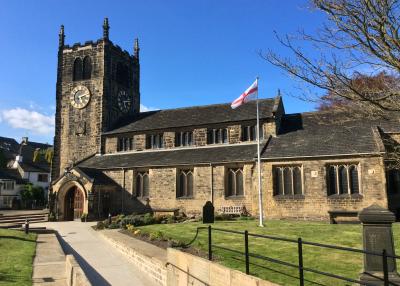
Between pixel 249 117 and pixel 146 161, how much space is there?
10.1m

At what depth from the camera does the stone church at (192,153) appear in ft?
85.3

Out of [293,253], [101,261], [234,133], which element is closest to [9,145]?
[234,133]

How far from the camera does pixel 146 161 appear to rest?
34.6 m

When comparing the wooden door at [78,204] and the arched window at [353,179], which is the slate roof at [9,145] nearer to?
the wooden door at [78,204]

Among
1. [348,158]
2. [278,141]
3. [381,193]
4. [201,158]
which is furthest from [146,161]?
[381,193]

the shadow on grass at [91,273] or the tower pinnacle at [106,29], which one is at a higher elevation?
the tower pinnacle at [106,29]

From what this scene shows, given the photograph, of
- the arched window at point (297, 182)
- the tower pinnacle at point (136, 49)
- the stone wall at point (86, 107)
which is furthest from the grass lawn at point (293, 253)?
the tower pinnacle at point (136, 49)

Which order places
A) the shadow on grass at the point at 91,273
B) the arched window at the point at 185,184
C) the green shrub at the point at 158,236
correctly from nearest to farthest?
the shadow on grass at the point at 91,273
the green shrub at the point at 158,236
the arched window at the point at 185,184

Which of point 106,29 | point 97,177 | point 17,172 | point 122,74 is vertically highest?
point 106,29

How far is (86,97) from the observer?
42781 millimetres

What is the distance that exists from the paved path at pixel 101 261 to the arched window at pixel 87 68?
23.7m

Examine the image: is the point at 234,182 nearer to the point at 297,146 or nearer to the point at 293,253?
the point at 297,146

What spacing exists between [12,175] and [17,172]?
13.1 feet

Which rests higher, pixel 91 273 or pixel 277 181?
pixel 277 181
